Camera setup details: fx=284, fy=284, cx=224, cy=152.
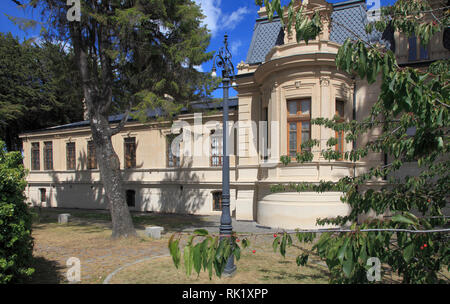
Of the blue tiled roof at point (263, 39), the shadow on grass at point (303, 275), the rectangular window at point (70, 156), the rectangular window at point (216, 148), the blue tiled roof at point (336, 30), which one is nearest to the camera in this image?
the shadow on grass at point (303, 275)

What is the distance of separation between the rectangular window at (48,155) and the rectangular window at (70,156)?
6.76ft

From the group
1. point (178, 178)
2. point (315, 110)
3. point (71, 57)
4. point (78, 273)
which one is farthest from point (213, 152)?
point (78, 273)

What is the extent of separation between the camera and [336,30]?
13938mm

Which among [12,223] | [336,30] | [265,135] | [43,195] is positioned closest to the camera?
[12,223]

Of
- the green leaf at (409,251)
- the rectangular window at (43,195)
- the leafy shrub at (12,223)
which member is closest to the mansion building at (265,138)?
the rectangular window at (43,195)

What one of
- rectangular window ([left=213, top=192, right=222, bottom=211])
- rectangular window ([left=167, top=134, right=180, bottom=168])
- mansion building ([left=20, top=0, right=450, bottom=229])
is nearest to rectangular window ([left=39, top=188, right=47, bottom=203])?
mansion building ([left=20, top=0, right=450, bottom=229])

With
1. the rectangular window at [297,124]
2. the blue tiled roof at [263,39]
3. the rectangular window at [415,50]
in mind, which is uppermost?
the blue tiled roof at [263,39]

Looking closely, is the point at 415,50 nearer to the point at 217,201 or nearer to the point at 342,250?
the point at 217,201

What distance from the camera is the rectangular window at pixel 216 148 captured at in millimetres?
17562

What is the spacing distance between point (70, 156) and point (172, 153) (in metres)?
10.2

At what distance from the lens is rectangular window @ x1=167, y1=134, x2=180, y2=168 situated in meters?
18.7

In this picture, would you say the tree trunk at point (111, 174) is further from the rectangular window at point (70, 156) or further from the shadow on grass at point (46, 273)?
the rectangular window at point (70, 156)

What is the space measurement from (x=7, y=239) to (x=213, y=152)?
1328 centimetres

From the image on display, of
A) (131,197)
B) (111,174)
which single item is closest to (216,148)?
(131,197)
